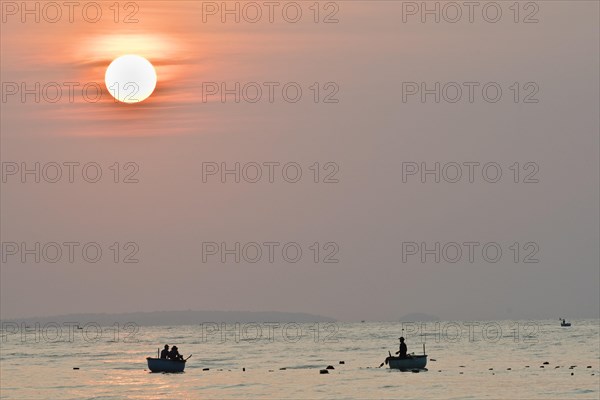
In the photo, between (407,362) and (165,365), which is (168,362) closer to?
(165,365)

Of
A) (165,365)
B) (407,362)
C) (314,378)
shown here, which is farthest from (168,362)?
(407,362)

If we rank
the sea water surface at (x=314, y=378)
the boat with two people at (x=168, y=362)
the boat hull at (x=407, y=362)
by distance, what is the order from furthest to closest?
the boat with two people at (x=168, y=362)
the boat hull at (x=407, y=362)
the sea water surface at (x=314, y=378)

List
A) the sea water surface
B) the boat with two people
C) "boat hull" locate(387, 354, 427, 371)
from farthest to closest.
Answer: the boat with two people
"boat hull" locate(387, 354, 427, 371)
the sea water surface

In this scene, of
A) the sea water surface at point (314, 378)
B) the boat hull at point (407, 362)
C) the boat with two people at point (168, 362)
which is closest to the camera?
the sea water surface at point (314, 378)

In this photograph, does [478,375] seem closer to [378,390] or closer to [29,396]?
[378,390]

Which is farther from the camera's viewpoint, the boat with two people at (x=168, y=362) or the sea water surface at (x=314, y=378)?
the boat with two people at (x=168, y=362)

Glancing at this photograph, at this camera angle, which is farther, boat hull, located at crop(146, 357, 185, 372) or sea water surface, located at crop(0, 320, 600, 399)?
boat hull, located at crop(146, 357, 185, 372)

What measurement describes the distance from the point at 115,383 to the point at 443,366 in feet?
84.9

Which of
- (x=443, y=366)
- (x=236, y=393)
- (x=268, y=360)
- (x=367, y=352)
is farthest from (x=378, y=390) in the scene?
(x=367, y=352)

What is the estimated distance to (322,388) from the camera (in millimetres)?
59875

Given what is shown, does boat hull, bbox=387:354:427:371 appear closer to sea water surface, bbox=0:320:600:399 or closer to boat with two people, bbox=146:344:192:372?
sea water surface, bbox=0:320:600:399

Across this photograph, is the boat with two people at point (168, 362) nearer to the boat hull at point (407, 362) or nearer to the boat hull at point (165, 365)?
the boat hull at point (165, 365)

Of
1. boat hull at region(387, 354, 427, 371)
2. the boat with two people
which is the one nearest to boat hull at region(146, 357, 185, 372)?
the boat with two people

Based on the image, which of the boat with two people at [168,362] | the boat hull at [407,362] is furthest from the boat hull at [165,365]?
the boat hull at [407,362]
